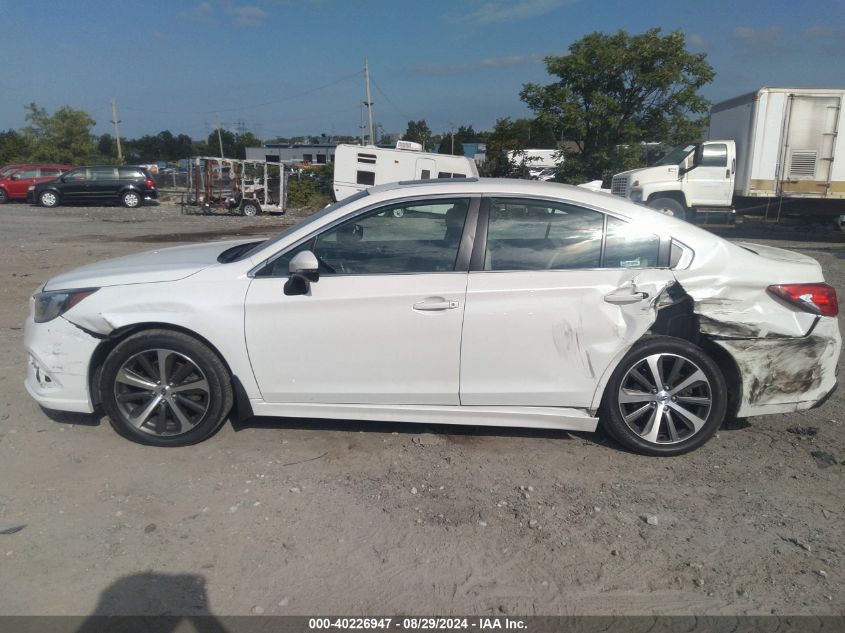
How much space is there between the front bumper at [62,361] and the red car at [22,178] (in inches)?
1180

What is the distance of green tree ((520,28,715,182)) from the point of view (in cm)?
2572

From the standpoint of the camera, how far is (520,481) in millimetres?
3805

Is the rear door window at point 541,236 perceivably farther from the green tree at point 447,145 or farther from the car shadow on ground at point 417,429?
the green tree at point 447,145

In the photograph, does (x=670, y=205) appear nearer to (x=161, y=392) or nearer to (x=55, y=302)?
(x=161, y=392)

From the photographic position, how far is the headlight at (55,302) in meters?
4.07

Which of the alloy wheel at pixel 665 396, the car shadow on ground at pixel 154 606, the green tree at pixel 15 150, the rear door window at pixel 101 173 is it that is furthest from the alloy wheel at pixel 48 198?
the green tree at pixel 15 150

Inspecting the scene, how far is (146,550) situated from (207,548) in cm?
28

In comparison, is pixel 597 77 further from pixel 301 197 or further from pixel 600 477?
pixel 600 477

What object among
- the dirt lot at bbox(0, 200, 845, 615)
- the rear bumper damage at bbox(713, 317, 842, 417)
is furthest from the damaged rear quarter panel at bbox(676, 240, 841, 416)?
the dirt lot at bbox(0, 200, 845, 615)

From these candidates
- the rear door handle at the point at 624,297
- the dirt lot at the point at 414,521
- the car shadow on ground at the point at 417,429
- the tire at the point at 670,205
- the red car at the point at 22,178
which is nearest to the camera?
the dirt lot at the point at 414,521

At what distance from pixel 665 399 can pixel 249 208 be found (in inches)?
941

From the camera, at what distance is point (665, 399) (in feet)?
13.2

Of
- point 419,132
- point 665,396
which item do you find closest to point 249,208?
point 665,396

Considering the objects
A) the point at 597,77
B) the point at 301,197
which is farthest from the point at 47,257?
the point at 597,77
